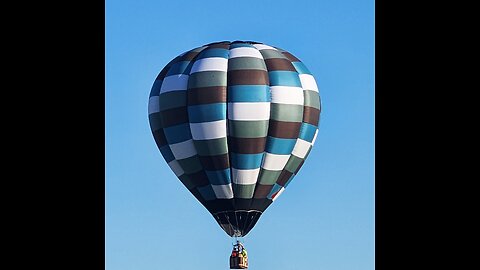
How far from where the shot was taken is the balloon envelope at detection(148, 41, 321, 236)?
25.2m

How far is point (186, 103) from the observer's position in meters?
25.5

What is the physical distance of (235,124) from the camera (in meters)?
25.2

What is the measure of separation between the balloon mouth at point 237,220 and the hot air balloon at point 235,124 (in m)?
0.03

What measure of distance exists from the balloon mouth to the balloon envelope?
0.09 ft

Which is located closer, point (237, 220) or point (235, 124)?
point (235, 124)

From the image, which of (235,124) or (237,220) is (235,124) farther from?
(237,220)

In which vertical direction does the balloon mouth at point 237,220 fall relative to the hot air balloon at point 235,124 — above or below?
below

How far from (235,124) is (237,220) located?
2.79 meters

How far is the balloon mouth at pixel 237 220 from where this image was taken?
26.4 meters

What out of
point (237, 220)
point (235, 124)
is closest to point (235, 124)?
point (235, 124)
